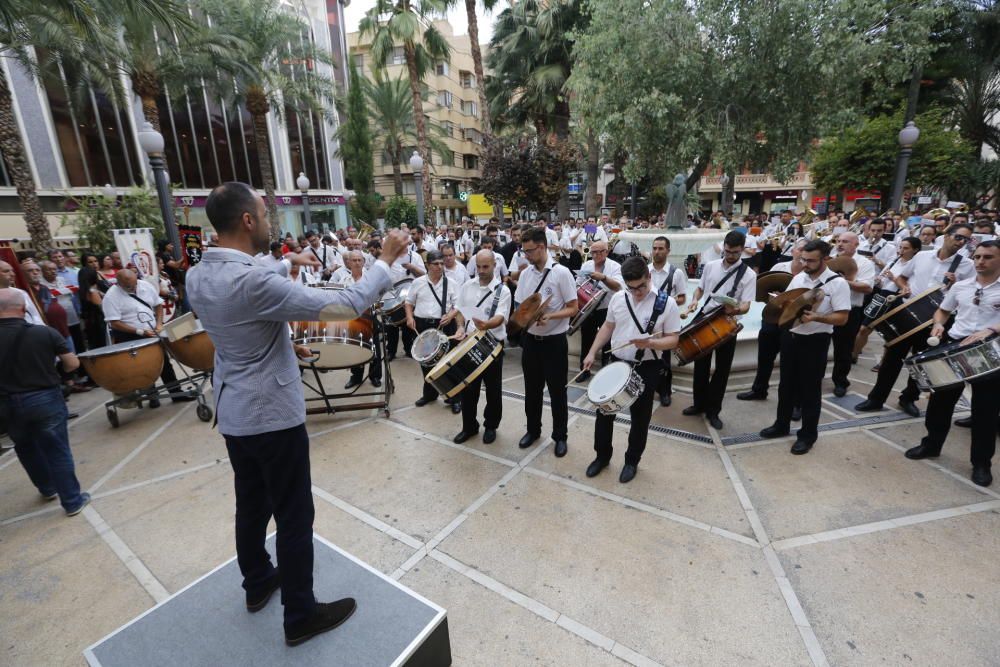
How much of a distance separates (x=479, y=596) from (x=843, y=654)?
7.01ft

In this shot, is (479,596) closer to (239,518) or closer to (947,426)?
(239,518)

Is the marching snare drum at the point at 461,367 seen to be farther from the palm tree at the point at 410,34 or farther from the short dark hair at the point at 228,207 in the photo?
the palm tree at the point at 410,34

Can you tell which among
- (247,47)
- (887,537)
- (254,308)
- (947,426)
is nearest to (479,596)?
(254,308)

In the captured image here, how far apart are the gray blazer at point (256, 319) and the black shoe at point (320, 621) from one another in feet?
3.53

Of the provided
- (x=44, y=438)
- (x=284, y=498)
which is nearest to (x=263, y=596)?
(x=284, y=498)

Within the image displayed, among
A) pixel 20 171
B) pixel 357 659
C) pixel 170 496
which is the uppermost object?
pixel 20 171

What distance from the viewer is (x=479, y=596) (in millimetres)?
3104

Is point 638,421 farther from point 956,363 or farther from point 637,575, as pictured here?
point 956,363

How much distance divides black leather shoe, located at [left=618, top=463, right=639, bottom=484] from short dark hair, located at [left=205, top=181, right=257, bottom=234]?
370 centimetres

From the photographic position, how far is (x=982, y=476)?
4074 mm

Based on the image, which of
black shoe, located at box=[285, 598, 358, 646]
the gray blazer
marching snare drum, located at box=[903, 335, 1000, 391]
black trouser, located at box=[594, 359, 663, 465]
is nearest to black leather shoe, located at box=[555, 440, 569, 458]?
black trouser, located at box=[594, 359, 663, 465]

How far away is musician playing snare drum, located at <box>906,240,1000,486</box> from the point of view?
154 inches

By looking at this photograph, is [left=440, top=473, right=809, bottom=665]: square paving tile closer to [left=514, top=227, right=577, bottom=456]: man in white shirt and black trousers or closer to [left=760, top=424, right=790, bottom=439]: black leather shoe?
[left=514, top=227, right=577, bottom=456]: man in white shirt and black trousers

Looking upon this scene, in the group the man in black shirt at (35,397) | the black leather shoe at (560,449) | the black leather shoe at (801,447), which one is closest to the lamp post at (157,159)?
the man in black shirt at (35,397)
